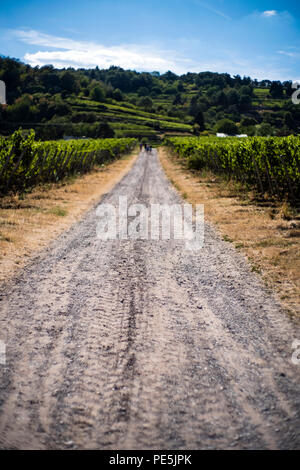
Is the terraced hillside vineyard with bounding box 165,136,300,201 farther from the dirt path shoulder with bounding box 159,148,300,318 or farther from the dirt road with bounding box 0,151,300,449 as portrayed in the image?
the dirt road with bounding box 0,151,300,449

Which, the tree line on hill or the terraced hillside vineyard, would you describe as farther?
the tree line on hill

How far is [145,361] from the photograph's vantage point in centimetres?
341

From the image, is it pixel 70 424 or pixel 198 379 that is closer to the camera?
pixel 70 424

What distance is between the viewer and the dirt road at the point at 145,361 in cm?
257

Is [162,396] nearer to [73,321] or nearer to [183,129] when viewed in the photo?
[73,321]

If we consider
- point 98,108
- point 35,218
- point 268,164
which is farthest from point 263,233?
point 98,108

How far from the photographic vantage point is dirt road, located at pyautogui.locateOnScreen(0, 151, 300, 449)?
257cm

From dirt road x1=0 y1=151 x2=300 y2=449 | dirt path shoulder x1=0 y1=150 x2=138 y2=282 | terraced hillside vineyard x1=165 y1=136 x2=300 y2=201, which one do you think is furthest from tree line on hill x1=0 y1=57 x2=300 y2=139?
dirt road x1=0 y1=151 x2=300 y2=449

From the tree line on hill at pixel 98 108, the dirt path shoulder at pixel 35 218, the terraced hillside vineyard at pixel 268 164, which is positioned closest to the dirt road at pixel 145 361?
the dirt path shoulder at pixel 35 218

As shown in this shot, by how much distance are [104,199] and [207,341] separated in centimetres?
1102

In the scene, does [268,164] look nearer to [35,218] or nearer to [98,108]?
[35,218]

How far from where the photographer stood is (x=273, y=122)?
11669 centimetres

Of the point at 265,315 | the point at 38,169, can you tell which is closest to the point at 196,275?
the point at 265,315

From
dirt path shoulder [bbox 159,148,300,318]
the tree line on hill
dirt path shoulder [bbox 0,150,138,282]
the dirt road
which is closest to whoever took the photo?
the dirt road
